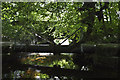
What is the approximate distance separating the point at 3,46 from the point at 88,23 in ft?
14.2

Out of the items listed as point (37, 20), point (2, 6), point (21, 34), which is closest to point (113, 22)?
point (37, 20)

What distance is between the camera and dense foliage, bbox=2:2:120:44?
5.36 m

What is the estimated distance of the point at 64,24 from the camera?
602 centimetres

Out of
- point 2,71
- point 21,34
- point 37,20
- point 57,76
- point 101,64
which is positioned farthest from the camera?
point 21,34

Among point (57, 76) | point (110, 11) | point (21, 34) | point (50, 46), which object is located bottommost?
point (57, 76)

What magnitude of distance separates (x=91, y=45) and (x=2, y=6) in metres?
4.60

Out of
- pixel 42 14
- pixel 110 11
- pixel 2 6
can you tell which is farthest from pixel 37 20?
pixel 110 11

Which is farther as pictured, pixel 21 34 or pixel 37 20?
pixel 21 34

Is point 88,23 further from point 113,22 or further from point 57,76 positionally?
point 57,76

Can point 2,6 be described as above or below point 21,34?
above

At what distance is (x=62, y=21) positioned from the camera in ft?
19.6

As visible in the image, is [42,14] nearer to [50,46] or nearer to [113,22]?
[50,46]

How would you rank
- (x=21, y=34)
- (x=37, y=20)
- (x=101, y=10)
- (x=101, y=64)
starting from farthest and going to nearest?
(x=21, y=34), (x=37, y=20), (x=101, y=10), (x=101, y=64)

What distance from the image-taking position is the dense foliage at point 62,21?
17.6 ft
